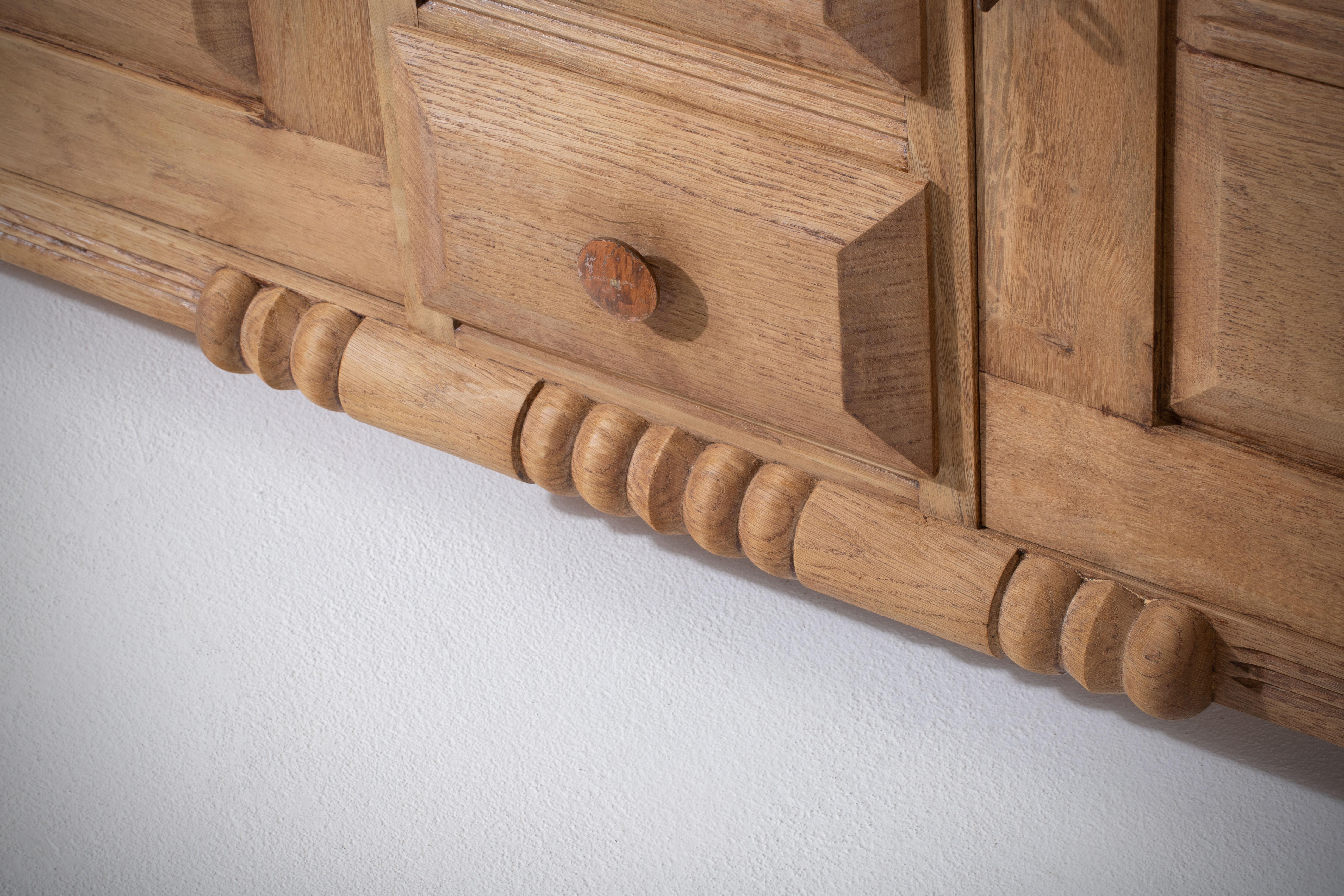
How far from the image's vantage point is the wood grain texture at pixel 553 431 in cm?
79

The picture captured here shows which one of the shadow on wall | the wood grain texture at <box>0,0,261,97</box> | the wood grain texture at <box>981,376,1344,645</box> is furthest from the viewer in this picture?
the wood grain texture at <box>0,0,261,97</box>

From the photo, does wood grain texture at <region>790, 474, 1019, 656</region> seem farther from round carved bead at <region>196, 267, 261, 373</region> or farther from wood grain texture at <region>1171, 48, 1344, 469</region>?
round carved bead at <region>196, 267, 261, 373</region>

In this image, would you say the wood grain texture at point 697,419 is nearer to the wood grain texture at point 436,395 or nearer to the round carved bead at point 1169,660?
the wood grain texture at point 436,395

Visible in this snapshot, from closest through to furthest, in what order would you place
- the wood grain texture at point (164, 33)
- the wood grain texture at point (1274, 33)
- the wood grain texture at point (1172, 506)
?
the wood grain texture at point (1274, 33)
the wood grain texture at point (1172, 506)
the wood grain texture at point (164, 33)

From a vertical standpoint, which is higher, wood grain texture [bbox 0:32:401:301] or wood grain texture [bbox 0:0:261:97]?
wood grain texture [bbox 0:0:261:97]

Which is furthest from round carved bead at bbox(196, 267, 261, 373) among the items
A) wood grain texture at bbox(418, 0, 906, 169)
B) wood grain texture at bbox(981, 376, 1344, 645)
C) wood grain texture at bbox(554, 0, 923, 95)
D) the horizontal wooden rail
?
wood grain texture at bbox(981, 376, 1344, 645)

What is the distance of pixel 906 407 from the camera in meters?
0.67

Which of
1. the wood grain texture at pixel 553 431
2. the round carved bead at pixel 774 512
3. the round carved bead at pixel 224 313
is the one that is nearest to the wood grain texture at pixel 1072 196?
the round carved bead at pixel 774 512

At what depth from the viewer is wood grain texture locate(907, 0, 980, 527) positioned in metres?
0.58

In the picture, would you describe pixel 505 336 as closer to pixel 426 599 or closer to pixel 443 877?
pixel 426 599

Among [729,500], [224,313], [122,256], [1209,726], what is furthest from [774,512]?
[122,256]

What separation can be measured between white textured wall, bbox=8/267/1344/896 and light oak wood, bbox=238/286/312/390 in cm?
6

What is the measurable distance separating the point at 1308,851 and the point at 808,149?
38cm

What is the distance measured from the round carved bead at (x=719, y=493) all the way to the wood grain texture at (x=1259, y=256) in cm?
22
